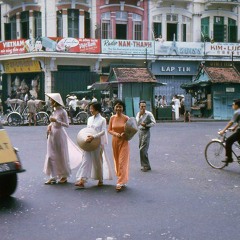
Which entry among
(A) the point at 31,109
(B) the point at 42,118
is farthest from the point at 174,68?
(A) the point at 31,109

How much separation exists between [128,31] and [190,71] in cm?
525

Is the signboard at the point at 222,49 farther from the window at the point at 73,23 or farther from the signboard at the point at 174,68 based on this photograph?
the window at the point at 73,23

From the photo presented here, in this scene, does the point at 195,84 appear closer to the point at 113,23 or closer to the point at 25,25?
the point at 113,23

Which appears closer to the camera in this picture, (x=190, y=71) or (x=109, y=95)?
(x=109, y=95)

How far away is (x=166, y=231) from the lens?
5.64 m

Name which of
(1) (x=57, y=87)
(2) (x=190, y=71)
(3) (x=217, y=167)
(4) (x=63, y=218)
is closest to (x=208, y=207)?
(4) (x=63, y=218)

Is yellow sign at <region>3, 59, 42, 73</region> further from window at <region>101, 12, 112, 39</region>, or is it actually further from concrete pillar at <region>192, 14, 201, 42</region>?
concrete pillar at <region>192, 14, 201, 42</region>

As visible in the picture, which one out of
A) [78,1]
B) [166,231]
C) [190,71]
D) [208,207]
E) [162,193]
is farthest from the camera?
[190,71]

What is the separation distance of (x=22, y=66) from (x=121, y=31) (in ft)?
22.7

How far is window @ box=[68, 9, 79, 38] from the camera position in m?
31.3

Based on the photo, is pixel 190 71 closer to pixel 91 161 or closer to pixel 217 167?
pixel 217 167

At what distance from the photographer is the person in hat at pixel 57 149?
8.62 m

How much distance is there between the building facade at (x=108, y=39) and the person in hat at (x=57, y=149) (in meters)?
21.4

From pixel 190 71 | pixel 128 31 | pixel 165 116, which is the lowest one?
pixel 165 116
